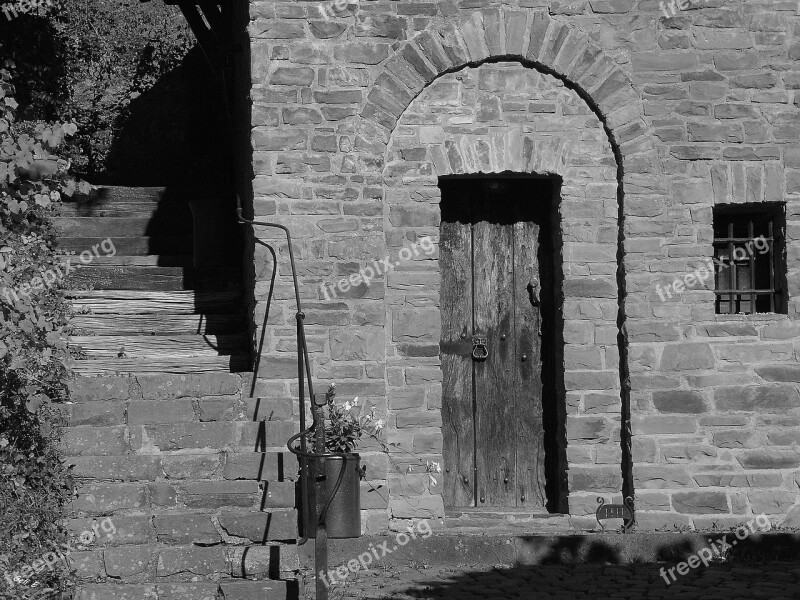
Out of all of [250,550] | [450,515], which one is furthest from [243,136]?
[250,550]

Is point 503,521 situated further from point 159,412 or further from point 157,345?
point 157,345

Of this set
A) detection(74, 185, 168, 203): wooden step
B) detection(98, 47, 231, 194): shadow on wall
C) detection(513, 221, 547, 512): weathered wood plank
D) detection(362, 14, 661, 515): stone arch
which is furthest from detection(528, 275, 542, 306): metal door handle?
detection(98, 47, 231, 194): shadow on wall

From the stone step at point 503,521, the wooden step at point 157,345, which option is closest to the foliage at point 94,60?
the wooden step at point 157,345

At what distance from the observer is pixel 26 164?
189 inches

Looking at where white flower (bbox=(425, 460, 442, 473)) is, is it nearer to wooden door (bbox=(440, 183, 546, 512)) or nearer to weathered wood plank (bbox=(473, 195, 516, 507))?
wooden door (bbox=(440, 183, 546, 512))

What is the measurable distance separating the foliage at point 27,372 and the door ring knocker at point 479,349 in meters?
2.81

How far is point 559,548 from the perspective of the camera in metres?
6.97

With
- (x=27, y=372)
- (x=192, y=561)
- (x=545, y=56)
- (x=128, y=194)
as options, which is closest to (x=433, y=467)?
(x=192, y=561)

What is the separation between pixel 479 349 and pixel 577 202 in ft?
4.09

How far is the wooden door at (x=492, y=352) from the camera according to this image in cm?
807

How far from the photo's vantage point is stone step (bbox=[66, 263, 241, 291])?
30.0ft

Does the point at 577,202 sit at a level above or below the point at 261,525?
above

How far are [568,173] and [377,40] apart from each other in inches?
63.4

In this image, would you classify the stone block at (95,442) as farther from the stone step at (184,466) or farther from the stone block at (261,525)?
the stone block at (261,525)
